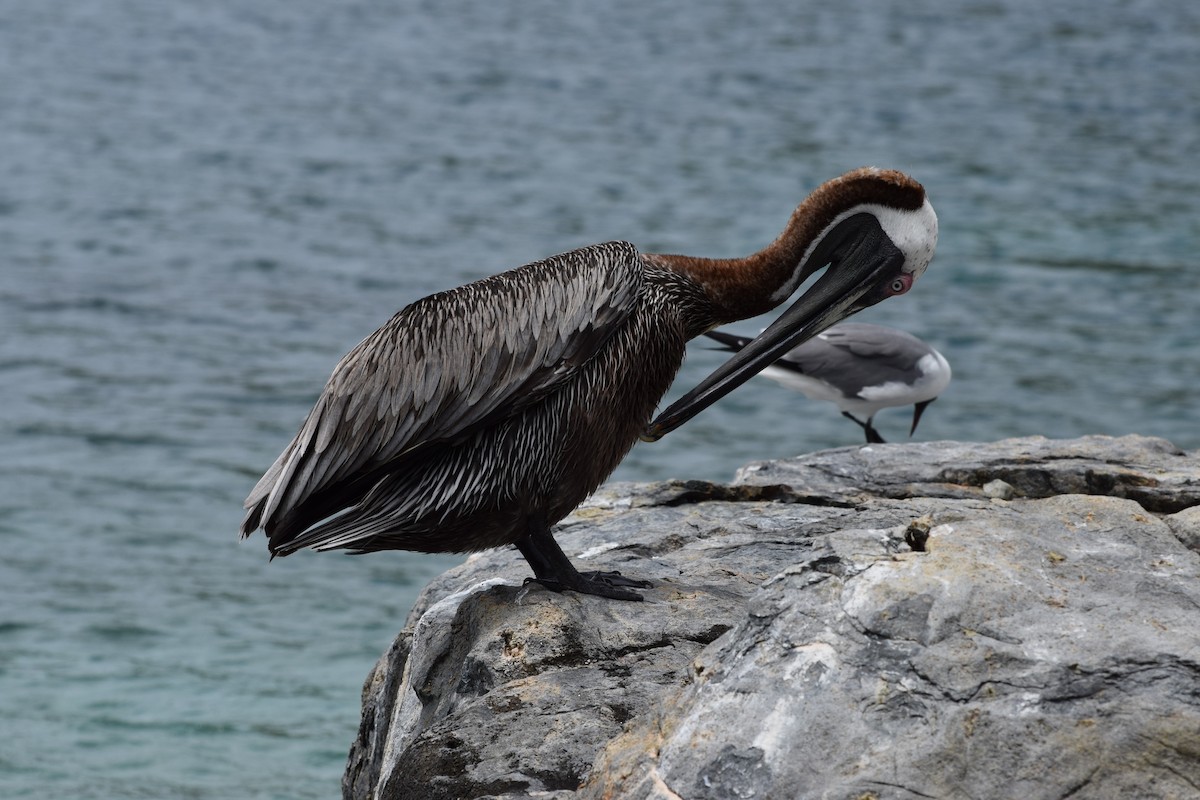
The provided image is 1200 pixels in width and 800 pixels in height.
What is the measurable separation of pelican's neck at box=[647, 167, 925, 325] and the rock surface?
77 cm

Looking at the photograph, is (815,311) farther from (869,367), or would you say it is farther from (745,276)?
(869,367)

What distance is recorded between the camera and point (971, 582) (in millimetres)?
2943

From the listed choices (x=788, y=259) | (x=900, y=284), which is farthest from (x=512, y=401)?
(x=900, y=284)

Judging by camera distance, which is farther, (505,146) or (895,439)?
(505,146)

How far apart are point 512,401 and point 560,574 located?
1.65 ft

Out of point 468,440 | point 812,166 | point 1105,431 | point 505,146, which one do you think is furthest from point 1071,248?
point 468,440

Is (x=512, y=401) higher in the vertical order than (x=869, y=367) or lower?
higher

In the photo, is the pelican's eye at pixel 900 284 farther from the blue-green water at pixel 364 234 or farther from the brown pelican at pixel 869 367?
the blue-green water at pixel 364 234

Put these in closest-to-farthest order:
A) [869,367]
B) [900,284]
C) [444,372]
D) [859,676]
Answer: [859,676] < [444,372] < [900,284] < [869,367]

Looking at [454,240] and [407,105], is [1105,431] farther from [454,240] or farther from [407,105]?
[407,105]

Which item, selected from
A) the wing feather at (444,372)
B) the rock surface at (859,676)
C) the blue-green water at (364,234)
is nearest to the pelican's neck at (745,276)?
the wing feather at (444,372)

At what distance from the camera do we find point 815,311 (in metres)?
4.48

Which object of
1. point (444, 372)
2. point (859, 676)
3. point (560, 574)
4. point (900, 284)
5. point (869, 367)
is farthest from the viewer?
point (869, 367)

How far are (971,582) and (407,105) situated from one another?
19037 millimetres
